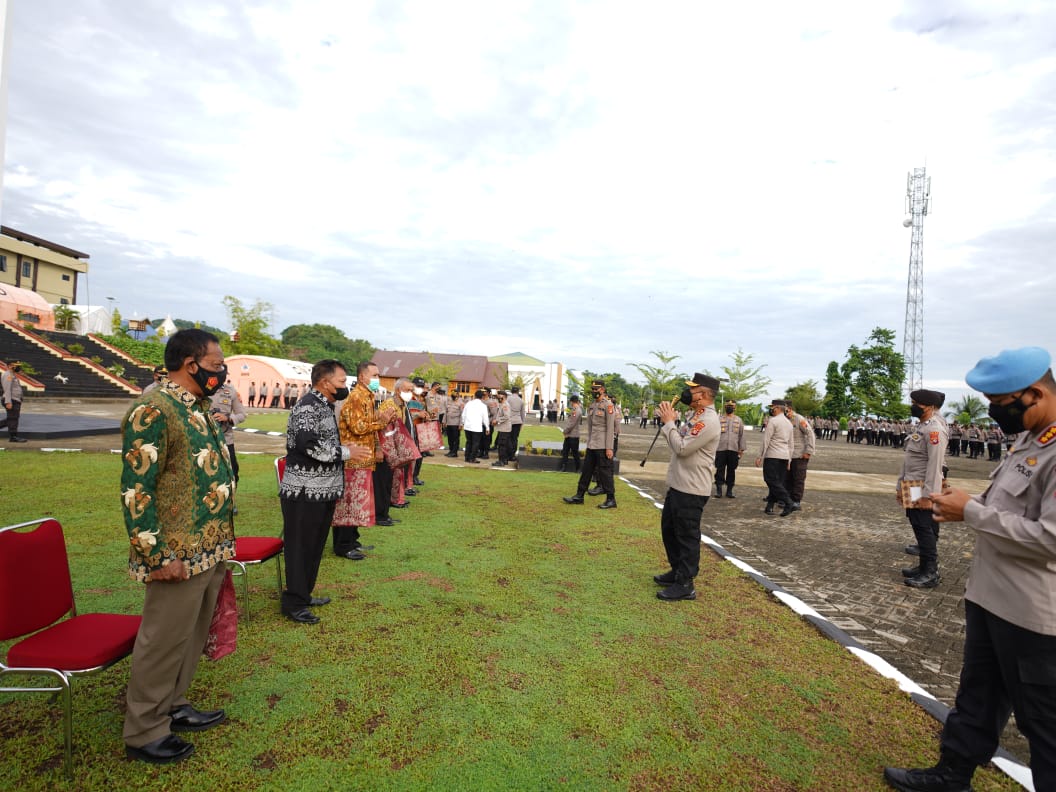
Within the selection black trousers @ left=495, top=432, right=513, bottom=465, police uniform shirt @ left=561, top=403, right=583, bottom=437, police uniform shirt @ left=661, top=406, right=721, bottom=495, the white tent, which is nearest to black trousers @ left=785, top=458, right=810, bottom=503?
police uniform shirt @ left=561, top=403, right=583, bottom=437

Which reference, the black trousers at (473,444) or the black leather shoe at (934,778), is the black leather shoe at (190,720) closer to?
the black leather shoe at (934,778)

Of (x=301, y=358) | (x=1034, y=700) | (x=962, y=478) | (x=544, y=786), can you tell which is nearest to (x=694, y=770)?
(x=544, y=786)

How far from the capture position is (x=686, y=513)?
192 inches

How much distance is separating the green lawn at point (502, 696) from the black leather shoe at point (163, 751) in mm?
53

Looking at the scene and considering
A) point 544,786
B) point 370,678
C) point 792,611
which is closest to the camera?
point 544,786

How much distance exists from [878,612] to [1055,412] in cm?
340

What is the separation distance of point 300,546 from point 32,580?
1595 millimetres

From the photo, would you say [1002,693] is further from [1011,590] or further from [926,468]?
[926,468]

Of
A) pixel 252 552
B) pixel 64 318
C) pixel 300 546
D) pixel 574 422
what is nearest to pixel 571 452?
pixel 574 422

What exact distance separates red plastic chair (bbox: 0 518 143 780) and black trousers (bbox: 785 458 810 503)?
32.2 feet

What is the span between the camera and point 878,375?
5581cm

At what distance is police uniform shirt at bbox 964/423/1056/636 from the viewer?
2.07m

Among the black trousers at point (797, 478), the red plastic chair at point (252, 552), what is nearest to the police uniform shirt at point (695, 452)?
the red plastic chair at point (252, 552)

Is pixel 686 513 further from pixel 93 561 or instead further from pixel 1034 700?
pixel 93 561
